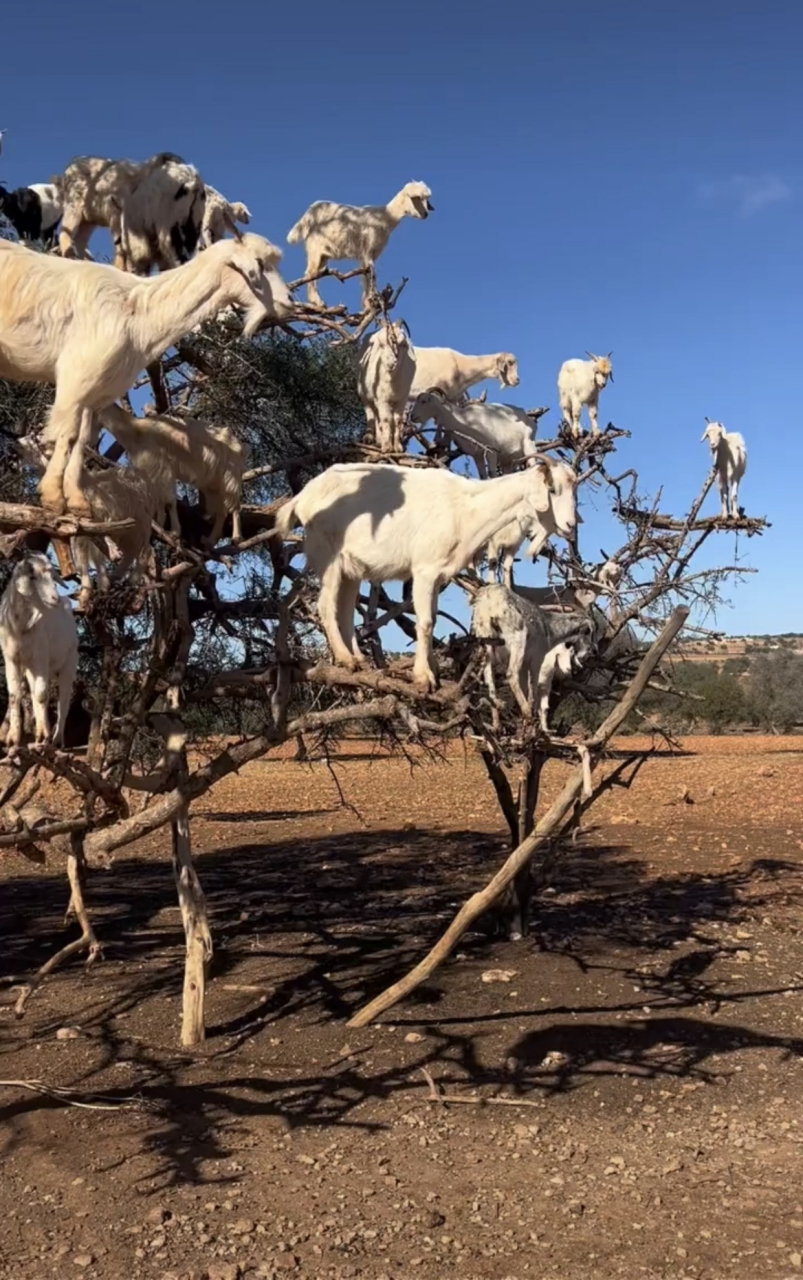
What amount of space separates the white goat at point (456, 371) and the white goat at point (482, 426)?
0.92m

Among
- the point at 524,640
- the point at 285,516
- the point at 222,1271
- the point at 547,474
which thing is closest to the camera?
the point at 222,1271

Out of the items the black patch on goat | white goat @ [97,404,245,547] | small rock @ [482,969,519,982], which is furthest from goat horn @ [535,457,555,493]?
the black patch on goat

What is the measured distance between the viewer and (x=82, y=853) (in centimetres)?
647

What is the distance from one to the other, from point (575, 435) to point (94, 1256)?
7.57 metres

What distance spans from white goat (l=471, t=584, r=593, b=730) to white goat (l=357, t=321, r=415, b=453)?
1.73 m

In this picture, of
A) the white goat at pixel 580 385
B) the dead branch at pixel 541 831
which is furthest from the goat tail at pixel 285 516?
the white goat at pixel 580 385

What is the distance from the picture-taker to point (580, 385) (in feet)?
39.4

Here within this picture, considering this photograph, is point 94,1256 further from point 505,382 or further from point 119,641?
point 505,382

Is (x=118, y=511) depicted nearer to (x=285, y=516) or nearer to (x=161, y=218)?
(x=285, y=516)

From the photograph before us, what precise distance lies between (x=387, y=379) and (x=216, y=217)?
2.04m

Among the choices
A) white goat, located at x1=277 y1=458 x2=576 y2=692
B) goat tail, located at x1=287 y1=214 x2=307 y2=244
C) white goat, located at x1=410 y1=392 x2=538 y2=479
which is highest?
goat tail, located at x1=287 y1=214 x2=307 y2=244

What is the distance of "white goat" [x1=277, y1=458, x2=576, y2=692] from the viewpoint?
249 inches

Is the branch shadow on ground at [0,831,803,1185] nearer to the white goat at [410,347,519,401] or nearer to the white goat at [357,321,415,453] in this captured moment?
the white goat at [357,321,415,453]

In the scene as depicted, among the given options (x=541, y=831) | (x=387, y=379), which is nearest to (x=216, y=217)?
(x=387, y=379)
